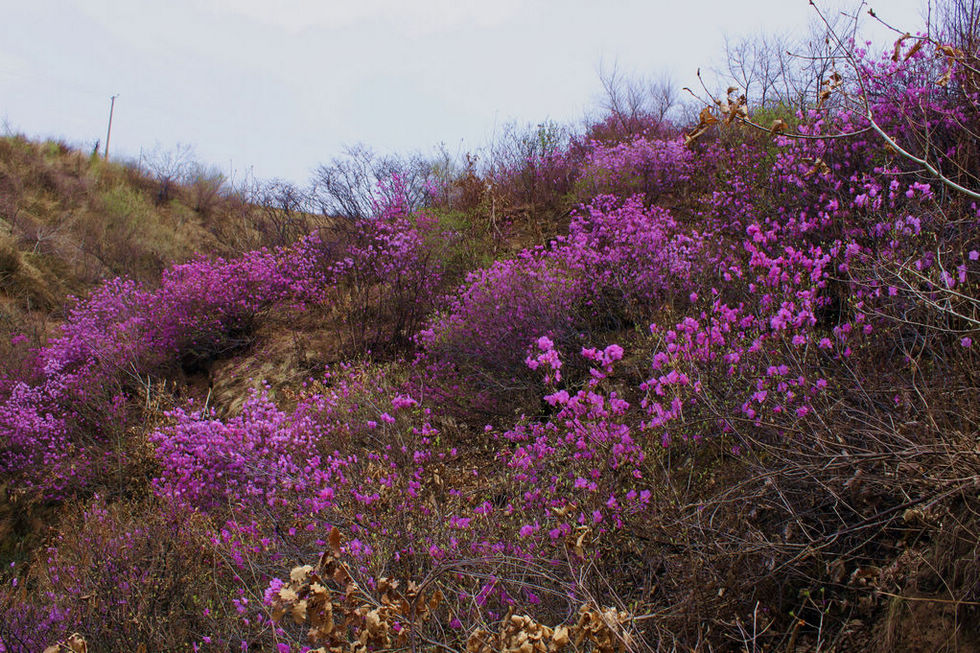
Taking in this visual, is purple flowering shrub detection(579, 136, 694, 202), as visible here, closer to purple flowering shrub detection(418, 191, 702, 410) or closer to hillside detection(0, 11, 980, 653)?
hillside detection(0, 11, 980, 653)

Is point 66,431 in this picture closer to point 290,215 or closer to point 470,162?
point 290,215

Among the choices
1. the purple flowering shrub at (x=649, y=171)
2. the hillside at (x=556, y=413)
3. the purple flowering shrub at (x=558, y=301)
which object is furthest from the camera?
the purple flowering shrub at (x=649, y=171)

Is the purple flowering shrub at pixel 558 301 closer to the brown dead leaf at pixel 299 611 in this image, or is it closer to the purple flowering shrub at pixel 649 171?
the purple flowering shrub at pixel 649 171

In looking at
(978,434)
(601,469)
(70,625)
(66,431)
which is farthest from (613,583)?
(66,431)

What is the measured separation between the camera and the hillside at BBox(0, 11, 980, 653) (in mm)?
2219

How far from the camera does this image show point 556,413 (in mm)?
5199

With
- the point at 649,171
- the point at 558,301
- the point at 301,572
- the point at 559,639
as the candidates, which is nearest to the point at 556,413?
the point at 558,301

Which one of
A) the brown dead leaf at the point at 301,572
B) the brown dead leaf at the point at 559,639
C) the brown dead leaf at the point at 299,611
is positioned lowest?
the brown dead leaf at the point at 559,639

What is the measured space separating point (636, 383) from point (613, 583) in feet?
8.44

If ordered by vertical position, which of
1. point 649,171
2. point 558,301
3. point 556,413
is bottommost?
point 556,413

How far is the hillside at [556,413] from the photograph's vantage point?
2.22 metres

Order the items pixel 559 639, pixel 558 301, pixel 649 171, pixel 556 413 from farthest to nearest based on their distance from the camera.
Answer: pixel 649 171
pixel 558 301
pixel 556 413
pixel 559 639

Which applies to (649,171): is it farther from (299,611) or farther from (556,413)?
(299,611)

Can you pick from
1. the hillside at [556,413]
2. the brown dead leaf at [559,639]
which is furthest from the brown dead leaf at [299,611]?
the brown dead leaf at [559,639]
